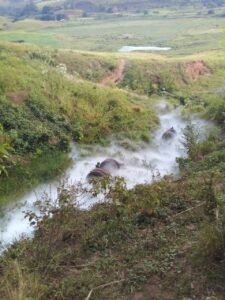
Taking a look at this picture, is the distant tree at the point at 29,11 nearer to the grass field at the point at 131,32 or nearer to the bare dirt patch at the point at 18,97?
the grass field at the point at 131,32

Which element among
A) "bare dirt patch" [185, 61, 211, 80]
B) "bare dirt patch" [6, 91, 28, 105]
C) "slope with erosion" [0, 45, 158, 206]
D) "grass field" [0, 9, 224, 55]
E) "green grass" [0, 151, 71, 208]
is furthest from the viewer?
"grass field" [0, 9, 224, 55]

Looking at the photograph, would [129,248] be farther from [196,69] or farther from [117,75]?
[196,69]

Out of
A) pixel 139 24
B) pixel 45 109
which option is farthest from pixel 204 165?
pixel 139 24

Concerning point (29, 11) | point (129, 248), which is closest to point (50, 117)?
point (129, 248)

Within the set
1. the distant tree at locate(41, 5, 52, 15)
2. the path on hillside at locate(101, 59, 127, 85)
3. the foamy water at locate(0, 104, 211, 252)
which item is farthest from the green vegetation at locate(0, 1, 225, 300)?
the distant tree at locate(41, 5, 52, 15)

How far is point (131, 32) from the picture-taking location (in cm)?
7612

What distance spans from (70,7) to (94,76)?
9277 centimetres

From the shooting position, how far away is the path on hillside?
29.5 meters

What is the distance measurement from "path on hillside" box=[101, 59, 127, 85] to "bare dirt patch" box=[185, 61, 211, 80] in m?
4.79

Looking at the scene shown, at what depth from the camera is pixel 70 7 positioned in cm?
11594

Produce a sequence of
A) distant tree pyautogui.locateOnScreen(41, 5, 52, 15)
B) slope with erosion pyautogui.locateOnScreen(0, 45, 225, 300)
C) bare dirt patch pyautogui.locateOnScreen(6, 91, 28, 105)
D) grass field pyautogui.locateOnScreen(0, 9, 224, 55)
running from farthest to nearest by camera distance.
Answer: distant tree pyautogui.locateOnScreen(41, 5, 52, 15) < grass field pyautogui.locateOnScreen(0, 9, 224, 55) < bare dirt patch pyautogui.locateOnScreen(6, 91, 28, 105) < slope with erosion pyautogui.locateOnScreen(0, 45, 225, 300)

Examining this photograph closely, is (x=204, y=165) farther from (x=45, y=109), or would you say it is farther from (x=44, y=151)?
(x=45, y=109)

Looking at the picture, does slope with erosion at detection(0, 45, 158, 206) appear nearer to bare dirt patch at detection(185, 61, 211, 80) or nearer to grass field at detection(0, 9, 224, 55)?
bare dirt patch at detection(185, 61, 211, 80)

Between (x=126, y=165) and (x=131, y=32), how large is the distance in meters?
62.7
